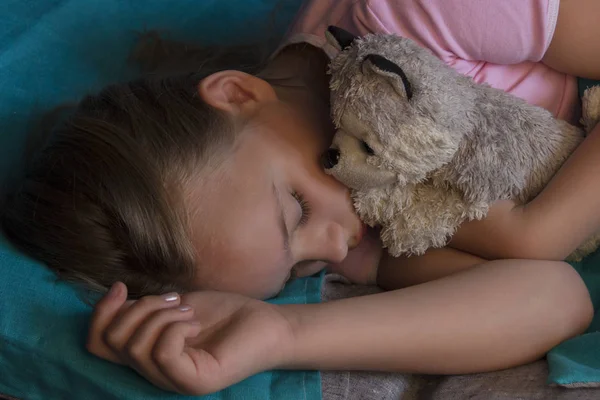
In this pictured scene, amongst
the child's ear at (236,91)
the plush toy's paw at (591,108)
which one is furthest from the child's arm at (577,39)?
the child's ear at (236,91)

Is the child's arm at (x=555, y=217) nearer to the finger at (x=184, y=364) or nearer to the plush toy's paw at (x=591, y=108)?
the plush toy's paw at (x=591, y=108)

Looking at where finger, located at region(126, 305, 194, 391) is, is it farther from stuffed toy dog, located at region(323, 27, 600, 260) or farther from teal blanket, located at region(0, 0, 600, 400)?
stuffed toy dog, located at region(323, 27, 600, 260)

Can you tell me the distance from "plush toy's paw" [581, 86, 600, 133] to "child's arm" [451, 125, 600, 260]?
1.8 inches

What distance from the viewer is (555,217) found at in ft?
2.73

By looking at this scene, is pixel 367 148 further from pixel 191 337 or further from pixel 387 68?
pixel 191 337

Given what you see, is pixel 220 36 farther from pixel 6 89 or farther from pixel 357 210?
pixel 357 210

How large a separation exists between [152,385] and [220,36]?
78cm

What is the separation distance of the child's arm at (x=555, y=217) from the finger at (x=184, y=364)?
373mm

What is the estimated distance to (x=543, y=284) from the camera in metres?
0.84

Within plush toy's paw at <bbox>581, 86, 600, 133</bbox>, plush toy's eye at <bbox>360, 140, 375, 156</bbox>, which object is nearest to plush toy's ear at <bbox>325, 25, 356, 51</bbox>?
plush toy's eye at <bbox>360, 140, 375, 156</bbox>

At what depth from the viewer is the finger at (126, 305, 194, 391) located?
27.9 inches

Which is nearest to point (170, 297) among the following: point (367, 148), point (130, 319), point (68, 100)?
point (130, 319)

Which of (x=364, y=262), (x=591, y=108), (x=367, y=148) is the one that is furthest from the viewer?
(x=364, y=262)

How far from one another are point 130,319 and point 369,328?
270 mm
